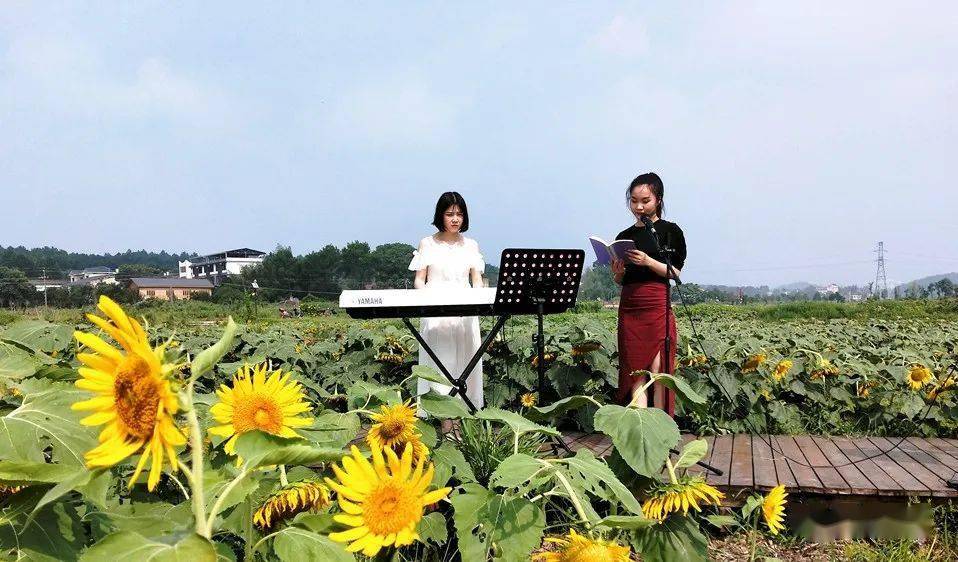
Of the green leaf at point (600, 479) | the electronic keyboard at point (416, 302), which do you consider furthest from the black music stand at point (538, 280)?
the green leaf at point (600, 479)

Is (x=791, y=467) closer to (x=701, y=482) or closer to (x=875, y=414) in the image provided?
(x=875, y=414)

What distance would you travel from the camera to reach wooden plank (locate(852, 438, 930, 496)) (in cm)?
300

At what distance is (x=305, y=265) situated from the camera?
73.1 metres

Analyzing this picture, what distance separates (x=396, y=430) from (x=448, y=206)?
349 cm

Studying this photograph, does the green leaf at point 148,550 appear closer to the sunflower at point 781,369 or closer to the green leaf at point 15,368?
the green leaf at point 15,368

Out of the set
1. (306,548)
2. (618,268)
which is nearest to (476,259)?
(618,268)

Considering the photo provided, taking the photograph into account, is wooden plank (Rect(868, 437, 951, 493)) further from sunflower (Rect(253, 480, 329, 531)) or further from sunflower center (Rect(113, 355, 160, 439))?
sunflower center (Rect(113, 355, 160, 439))

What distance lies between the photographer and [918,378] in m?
4.35

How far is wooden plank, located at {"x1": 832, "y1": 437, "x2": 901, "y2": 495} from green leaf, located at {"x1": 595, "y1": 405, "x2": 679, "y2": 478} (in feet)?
8.45

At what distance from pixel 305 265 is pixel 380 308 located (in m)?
72.5

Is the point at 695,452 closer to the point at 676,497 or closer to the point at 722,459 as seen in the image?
the point at 676,497

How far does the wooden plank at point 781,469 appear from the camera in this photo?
121 inches

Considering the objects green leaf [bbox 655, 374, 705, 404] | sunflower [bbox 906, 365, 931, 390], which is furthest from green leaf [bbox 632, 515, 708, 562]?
sunflower [bbox 906, 365, 931, 390]

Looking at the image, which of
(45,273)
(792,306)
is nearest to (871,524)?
(792,306)
